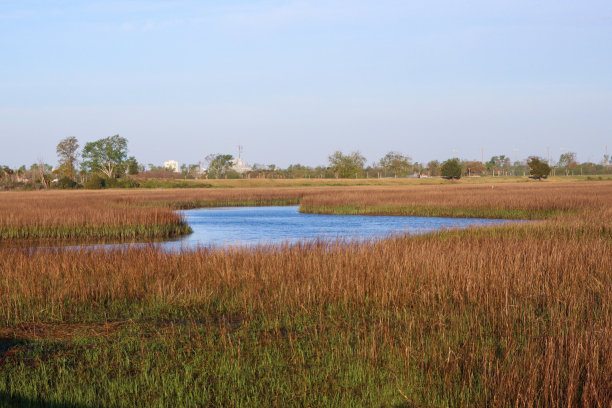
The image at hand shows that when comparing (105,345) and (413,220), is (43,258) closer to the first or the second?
(105,345)

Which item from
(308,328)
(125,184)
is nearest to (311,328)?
(308,328)

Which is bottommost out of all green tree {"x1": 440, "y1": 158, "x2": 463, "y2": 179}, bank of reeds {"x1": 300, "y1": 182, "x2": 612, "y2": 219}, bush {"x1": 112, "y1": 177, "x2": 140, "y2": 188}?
bank of reeds {"x1": 300, "y1": 182, "x2": 612, "y2": 219}

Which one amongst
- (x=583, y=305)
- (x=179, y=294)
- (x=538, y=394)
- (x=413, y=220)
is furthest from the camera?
(x=413, y=220)

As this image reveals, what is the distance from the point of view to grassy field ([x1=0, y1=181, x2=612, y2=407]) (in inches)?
197

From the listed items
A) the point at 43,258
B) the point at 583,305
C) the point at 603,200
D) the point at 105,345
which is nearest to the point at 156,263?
the point at 43,258

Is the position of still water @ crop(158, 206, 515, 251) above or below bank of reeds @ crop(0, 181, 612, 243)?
below

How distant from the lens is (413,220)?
29.2 m

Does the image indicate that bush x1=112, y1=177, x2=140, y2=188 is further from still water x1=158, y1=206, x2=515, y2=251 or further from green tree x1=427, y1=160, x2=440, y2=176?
green tree x1=427, y1=160, x2=440, y2=176

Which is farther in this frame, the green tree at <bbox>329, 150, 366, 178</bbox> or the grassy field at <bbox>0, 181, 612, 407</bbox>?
the green tree at <bbox>329, 150, 366, 178</bbox>

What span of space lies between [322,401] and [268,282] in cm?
443

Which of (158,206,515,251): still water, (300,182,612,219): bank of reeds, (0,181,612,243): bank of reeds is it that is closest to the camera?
(158,206,515,251): still water

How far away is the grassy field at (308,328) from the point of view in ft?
16.4

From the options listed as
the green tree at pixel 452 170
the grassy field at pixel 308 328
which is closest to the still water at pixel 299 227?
the grassy field at pixel 308 328

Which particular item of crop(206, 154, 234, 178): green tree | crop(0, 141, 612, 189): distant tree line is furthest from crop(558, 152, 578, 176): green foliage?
crop(206, 154, 234, 178): green tree
